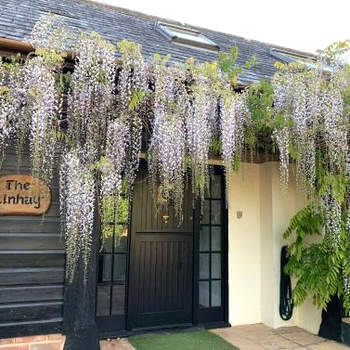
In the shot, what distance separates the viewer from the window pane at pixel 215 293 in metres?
4.30

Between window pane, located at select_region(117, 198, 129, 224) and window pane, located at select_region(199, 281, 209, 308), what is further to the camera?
window pane, located at select_region(199, 281, 209, 308)

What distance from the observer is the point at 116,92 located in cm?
277

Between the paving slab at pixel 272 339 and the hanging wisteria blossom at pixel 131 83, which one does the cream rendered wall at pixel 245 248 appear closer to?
the paving slab at pixel 272 339

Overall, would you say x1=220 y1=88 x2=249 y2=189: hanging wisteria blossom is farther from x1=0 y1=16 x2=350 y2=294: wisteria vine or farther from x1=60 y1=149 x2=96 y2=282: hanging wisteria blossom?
x1=60 y1=149 x2=96 y2=282: hanging wisteria blossom

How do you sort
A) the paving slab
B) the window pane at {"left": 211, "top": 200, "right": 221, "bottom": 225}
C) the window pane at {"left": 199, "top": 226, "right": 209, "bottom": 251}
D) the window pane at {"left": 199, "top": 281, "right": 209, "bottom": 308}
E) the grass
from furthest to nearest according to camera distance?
the window pane at {"left": 211, "top": 200, "right": 221, "bottom": 225} → the window pane at {"left": 199, "top": 226, "right": 209, "bottom": 251} → the window pane at {"left": 199, "top": 281, "right": 209, "bottom": 308} → the paving slab → the grass

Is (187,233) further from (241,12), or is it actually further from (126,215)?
(241,12)

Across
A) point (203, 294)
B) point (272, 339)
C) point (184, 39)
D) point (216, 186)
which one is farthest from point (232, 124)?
point (184, 39)

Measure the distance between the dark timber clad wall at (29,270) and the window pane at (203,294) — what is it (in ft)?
7.02

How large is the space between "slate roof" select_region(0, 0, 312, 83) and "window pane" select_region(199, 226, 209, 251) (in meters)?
1.89

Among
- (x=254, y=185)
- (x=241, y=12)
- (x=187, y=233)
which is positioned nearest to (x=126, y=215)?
(x=187, y=233)

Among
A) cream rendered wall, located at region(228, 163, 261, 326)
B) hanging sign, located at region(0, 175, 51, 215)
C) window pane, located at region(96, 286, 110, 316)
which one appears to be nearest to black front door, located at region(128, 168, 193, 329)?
window pane, located at region(96, 286, 110, 316)

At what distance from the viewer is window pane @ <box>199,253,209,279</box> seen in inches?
170

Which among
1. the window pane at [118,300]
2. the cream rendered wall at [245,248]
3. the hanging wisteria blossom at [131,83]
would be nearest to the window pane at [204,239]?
the cream rendered wall at [245,248]

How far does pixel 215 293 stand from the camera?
4328 mm
